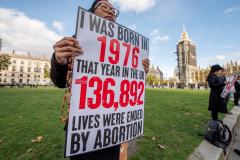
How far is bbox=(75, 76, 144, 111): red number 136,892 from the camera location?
92 cm

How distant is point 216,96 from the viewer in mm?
3633

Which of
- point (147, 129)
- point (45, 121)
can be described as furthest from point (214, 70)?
point (45, 121)

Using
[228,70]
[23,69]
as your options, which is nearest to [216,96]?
[23,69]

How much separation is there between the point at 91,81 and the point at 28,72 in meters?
70.8

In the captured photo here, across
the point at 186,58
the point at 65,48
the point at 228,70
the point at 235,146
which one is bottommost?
the point at 235,146

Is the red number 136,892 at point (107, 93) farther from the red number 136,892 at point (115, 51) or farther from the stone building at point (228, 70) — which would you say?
the stone building at point (228, 70)

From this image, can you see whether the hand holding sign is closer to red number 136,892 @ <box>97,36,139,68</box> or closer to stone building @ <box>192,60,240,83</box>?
red number 136,892 @ <box>97,36,139,68</box>

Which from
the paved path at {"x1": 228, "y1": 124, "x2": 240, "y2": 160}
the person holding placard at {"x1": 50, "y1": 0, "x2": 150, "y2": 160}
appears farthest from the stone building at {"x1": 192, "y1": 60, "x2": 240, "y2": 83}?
the person holding placard at {"x1": 50, "y1": 0, "x2": 150, "y2": 160}

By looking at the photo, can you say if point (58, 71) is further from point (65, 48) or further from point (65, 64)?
point (65, 48)

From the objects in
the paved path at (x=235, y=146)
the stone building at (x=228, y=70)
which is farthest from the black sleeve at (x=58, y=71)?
the stone building at (x=228, y=70)

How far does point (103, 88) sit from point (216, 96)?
4.19 m

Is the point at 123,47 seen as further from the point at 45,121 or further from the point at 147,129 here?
the point at 45,121

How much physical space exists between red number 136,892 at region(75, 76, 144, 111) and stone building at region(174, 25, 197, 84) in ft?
250

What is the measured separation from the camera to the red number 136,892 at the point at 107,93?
921mm
